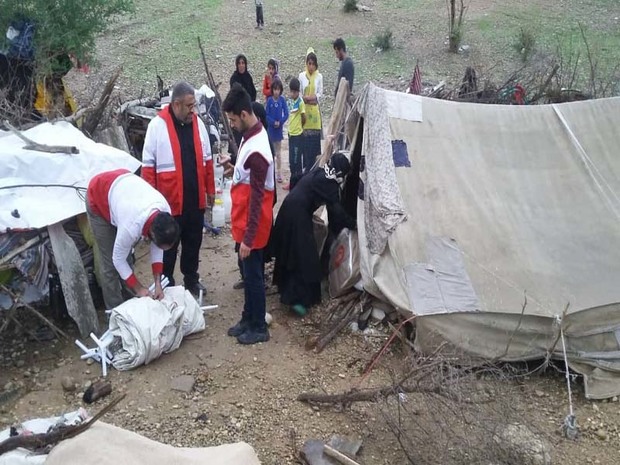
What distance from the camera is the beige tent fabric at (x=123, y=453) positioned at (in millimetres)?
2535

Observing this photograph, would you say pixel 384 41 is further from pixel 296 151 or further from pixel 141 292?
pixel 141 292

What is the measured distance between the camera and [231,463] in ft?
8.93

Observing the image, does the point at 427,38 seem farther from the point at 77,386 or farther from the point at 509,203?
the point at 77,386

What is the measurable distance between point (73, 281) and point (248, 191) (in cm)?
131

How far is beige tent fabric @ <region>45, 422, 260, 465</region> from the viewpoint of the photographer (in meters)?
2.54

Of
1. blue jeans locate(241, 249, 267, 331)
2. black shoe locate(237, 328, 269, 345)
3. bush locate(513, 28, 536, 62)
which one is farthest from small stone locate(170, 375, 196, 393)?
bush locate(513, 28, 536, 62)

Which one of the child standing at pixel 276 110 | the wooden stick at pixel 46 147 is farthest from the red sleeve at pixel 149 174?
the child standing at pixel 276 110

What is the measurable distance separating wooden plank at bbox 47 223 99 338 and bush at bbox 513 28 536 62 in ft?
35.6

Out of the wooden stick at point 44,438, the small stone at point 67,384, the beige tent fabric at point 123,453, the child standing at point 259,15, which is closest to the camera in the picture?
the beige tent fabric at point 123,453

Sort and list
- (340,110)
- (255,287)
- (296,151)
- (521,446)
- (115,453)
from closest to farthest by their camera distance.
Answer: (115,453) → (521,446) → (255,287) → (340,110) → (296,151)

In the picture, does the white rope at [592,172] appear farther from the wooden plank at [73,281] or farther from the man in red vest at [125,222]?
the wooden plank at [73,281]

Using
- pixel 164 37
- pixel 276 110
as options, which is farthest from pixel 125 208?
pixel 164 37

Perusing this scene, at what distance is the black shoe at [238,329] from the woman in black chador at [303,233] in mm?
423

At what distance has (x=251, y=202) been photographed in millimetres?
4250
